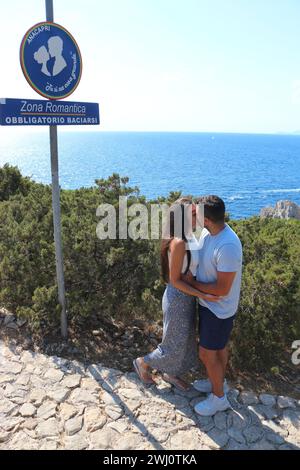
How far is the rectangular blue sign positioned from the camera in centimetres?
351

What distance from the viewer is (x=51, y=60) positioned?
12.2 ft

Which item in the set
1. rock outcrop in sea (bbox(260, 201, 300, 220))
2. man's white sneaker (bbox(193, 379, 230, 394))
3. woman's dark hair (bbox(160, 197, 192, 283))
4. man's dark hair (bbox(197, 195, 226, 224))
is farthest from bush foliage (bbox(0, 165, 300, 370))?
rock outcrop in sea (bbox(260, 201, 300, 220))

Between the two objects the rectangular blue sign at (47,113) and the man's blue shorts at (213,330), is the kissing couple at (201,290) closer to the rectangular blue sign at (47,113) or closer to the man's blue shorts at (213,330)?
the man's blue shorts at (213,330)

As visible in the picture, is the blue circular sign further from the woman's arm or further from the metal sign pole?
the woman's arm

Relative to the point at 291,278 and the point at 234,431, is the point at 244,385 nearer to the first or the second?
the point at 234,431

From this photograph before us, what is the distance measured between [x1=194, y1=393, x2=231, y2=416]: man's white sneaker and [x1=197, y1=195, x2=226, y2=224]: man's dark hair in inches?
63.3

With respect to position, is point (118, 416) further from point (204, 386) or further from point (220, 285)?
point (220, 285)

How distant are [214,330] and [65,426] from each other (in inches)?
59.1

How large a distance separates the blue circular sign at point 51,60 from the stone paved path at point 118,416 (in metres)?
2.81

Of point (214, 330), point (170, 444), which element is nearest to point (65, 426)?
point (170, 444)

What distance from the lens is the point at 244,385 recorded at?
3.93m
